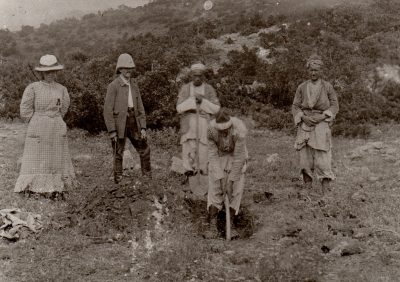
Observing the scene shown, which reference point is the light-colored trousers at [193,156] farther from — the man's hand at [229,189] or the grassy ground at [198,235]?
the man's hand at [229,189]

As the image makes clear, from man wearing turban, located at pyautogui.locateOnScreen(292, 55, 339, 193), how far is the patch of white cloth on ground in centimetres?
365

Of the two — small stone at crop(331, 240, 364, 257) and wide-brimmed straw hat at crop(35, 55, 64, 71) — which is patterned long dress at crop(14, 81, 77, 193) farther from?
small stone at crop(331, 240, 364, 257)

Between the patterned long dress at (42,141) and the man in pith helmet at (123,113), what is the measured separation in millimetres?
665

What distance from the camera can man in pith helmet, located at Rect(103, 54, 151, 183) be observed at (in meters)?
7.32

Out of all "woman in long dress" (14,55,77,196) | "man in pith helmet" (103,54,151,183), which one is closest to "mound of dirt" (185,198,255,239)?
"man in pith helmet" (103,54,151,183)

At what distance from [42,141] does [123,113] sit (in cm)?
→ 110

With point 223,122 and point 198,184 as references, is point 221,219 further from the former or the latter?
point 223,122

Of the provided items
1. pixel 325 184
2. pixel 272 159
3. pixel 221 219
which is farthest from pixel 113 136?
pixel 272 159

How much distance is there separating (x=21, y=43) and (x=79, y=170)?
66.7 ft

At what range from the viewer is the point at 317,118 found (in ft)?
24.6

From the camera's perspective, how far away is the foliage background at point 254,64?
13383 mm

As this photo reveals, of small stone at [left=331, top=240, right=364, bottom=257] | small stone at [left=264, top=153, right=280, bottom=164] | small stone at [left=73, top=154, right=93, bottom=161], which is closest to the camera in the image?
small stone at [left=331, top=240, right=364, bottom=257]

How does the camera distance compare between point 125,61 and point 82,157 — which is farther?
point 82,157

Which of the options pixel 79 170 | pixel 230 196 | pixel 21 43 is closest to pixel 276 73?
pixel 79 170
